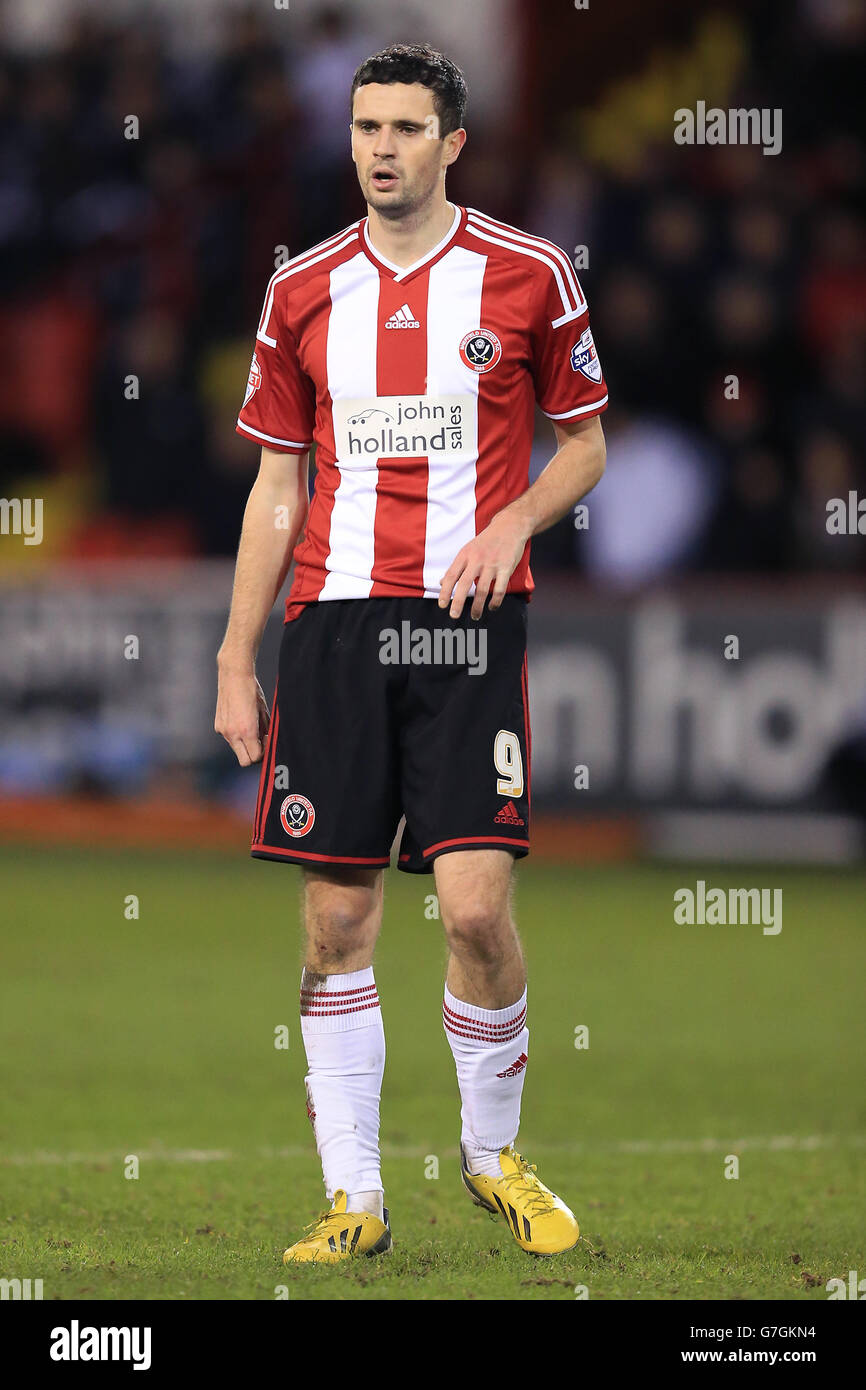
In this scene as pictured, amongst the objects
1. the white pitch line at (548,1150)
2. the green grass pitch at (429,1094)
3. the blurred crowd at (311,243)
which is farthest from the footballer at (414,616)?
the blurred crowd at (311,243)

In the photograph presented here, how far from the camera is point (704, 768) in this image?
1091 cm

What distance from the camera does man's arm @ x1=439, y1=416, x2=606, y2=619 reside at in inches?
158

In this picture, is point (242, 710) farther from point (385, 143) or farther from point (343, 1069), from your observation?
point (385, 143)

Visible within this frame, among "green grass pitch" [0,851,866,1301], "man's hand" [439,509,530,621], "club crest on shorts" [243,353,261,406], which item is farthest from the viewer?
"club crest on shorts" [243,353,261,406]

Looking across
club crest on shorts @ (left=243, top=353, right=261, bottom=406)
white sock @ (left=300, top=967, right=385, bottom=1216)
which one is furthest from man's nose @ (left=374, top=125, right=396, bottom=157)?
white sock @ (left=300, top=967, right=385, bottom=1216)

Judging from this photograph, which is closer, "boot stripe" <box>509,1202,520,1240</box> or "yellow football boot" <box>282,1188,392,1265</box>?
"yellow football boot" <box>282,1188,392,1265</box>

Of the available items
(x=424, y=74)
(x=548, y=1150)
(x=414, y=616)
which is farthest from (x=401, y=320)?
(x=548, y=1150)

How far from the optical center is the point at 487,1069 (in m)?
4.24

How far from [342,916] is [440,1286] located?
0.75 metres

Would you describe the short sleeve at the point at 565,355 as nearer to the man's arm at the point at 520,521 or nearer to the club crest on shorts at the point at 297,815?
the man's arm at the point at 520,521

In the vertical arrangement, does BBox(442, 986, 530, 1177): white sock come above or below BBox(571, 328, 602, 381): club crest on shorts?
below

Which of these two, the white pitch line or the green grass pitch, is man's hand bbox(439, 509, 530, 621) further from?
the white pitch line

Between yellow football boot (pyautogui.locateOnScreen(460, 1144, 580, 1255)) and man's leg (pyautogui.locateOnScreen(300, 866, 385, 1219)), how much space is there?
0.25 metres

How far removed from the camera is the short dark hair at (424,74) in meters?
4.11
